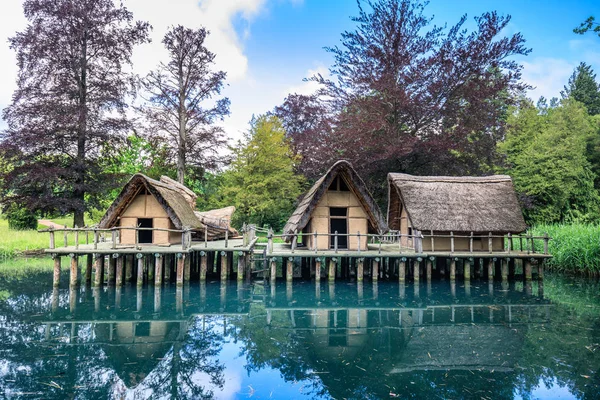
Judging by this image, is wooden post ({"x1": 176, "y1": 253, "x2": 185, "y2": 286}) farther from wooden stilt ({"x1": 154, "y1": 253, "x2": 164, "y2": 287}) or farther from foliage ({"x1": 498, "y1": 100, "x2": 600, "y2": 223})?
foliage ({"x1": 498, "y1": 100, "x2": 600, "y2": 223})

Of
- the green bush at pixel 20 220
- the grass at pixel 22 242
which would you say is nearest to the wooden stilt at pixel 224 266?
the grass at pixel 22 242

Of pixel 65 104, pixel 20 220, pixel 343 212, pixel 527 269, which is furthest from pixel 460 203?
pixel 20 220

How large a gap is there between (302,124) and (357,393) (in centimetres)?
3211

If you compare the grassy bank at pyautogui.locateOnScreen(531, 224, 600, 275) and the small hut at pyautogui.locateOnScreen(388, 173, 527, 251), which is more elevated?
the small hut at pyautogui.locateOnScreen(388, 173, 527, 251)

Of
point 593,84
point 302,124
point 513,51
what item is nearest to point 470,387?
point 513,51

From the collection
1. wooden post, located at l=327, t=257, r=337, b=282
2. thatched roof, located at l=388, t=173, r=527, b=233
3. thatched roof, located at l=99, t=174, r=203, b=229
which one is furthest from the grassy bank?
thatched roof, located at l=99, t=174, r=203, b=229

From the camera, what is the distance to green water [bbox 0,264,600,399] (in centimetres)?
534

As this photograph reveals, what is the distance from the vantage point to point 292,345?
23.8ft

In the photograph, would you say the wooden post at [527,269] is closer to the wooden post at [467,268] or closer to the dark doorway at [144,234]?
the wooden post at [467,268]

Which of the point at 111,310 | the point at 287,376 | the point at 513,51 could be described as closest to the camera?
the point at 287,376

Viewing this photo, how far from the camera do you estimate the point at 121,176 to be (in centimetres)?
2189

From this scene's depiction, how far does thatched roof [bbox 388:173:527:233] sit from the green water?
2.99 metres

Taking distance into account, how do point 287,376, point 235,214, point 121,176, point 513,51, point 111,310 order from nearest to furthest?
point 287,376, point 111,310, point 513,51, point 121,176, point 235,214

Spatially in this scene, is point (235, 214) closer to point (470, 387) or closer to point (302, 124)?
point (302, 124)
